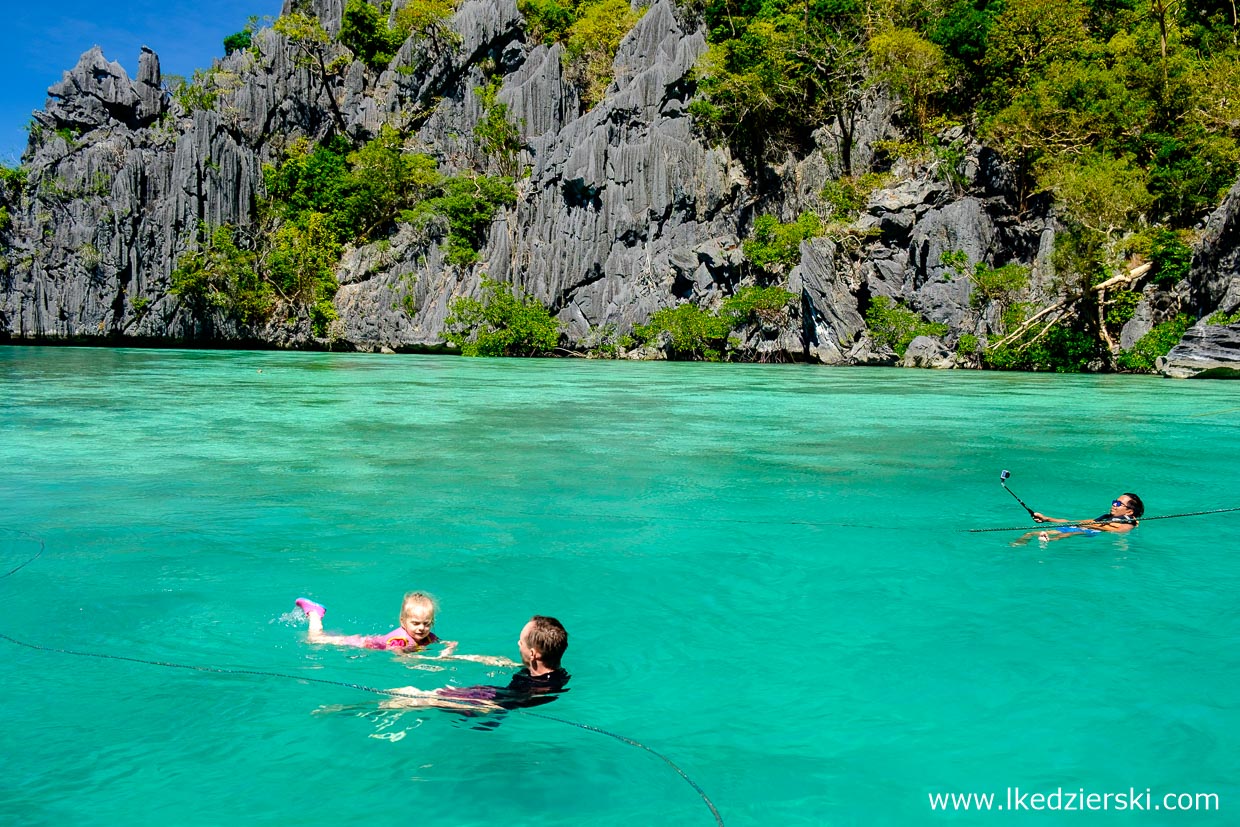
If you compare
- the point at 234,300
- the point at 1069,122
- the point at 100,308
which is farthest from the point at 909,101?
the point at 100,308

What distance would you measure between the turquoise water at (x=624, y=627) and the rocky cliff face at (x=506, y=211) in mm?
29004

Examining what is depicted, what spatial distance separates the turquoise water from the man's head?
26 centimetres

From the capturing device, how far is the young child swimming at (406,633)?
490cm

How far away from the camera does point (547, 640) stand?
452 cm

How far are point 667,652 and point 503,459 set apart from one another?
21.7ft

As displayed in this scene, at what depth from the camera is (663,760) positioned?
392 centimetres

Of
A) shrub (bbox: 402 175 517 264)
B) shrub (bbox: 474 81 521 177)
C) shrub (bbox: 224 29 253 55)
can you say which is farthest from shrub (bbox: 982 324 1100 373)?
shrub (bbox: 224 29 253 55)

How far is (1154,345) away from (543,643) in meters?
32.7

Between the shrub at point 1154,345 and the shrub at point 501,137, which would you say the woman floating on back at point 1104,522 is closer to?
the shrub at point 1154,345

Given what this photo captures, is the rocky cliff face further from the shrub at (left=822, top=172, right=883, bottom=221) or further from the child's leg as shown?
the child's leg

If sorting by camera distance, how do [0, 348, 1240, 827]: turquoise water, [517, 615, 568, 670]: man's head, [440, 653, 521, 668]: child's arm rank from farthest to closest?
1. [440, 653, 521, 668]: child's arm
2. [517, 615, 568, 670]: man's head
3. [0, 348, 1240, 827]: turquoise water

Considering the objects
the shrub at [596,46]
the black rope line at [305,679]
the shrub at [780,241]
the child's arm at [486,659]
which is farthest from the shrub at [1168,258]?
the shrub at [596,46]

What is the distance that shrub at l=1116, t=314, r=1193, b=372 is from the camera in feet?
100

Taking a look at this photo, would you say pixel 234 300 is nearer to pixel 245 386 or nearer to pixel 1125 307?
pixel 245 386
